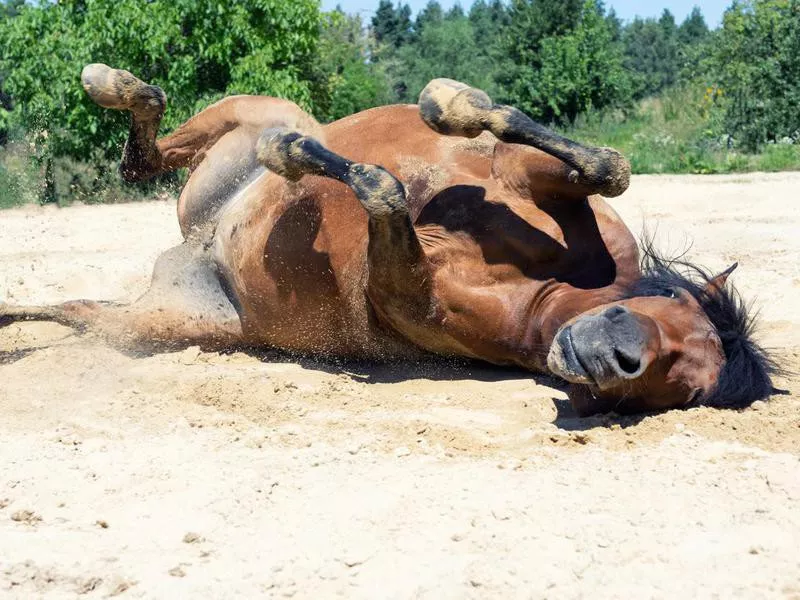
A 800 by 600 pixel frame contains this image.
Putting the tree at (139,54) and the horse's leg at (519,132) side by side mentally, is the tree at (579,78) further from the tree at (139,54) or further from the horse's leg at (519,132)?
the horse's leg at (519,132)

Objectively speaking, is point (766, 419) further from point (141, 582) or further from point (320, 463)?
point (141, 582)

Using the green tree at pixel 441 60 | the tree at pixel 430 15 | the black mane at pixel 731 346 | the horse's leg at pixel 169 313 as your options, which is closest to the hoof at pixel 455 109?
the black mane at pixel 731 346

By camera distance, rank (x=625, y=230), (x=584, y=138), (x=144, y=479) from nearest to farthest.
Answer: (x=144, y=479), (x=625, y=230), (x=584, y=138)

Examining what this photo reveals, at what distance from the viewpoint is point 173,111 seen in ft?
37.7

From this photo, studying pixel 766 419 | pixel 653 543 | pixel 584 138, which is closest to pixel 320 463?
pixel 653 543

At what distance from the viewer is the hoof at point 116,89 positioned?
5016 mm

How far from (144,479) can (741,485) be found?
68.5 inches

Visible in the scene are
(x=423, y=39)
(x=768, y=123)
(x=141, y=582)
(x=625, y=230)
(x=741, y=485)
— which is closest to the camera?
(x=141, y=582)

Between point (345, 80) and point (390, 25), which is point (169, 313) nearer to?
point (345, 80)

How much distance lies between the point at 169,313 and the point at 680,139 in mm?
11509

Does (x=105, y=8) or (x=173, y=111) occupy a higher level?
(x=105, y=8)

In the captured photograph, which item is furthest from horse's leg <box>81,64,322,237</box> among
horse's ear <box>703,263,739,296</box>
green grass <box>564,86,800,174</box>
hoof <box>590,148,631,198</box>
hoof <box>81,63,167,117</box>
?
green grass <box>564,86,800,174</box>

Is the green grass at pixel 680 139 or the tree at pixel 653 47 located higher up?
the tree at pixel 653 47

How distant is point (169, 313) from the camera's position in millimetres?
4820
